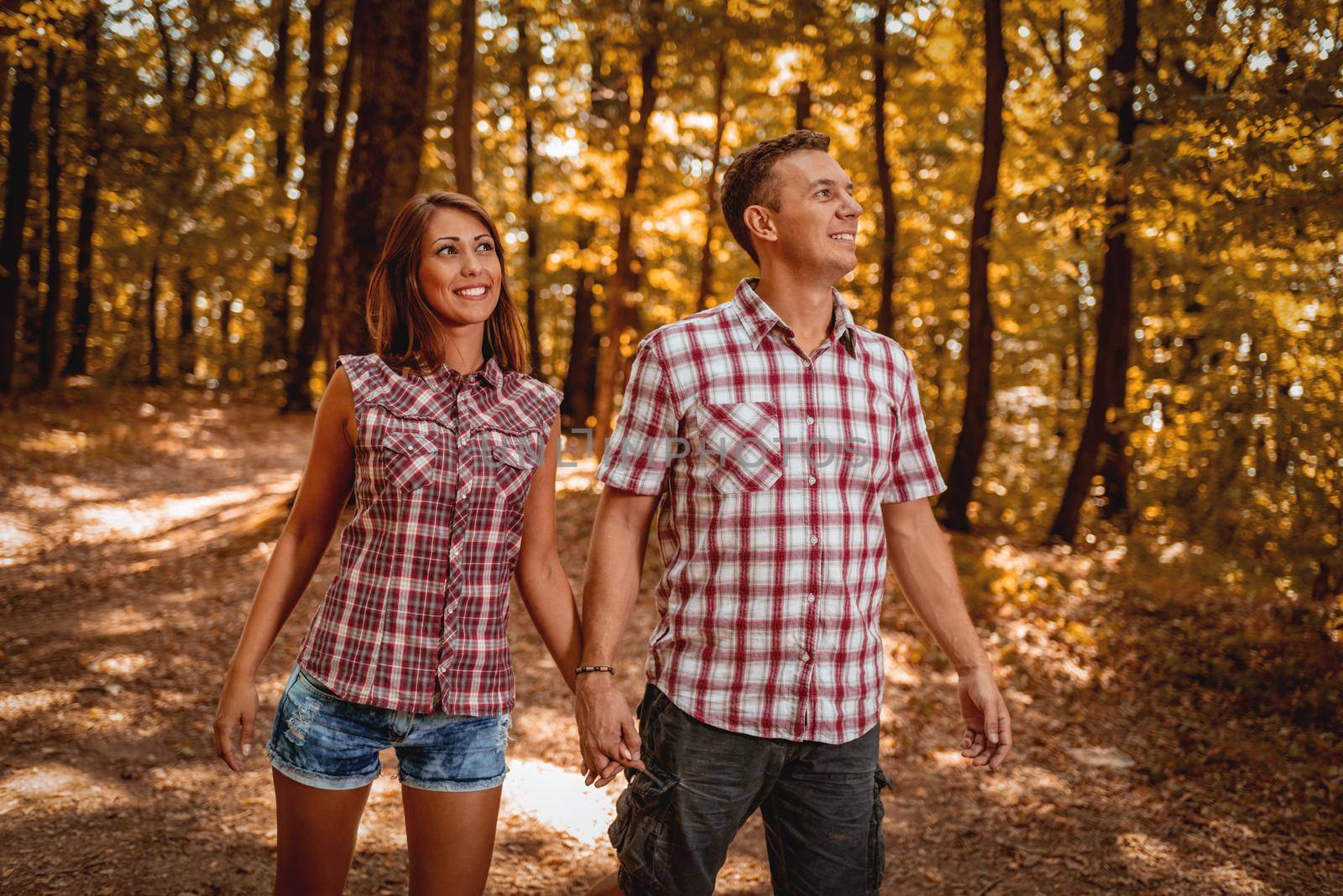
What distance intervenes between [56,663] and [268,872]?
3313 mm

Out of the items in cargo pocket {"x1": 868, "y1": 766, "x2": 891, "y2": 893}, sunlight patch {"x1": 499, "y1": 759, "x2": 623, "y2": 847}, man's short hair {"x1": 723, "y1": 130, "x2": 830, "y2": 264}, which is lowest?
sunlight patch {"x1": 499, "y1": 759, "x2": 623, "y2": 847}

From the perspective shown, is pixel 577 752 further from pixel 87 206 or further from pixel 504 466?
pixel 87 206

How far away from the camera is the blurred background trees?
6.32 metres

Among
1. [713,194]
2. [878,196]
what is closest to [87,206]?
[713,194]

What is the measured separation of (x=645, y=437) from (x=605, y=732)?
2.46ft

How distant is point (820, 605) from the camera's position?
7.63 feet

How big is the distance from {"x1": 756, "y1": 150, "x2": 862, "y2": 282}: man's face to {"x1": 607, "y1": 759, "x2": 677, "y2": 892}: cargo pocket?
4.66 ft

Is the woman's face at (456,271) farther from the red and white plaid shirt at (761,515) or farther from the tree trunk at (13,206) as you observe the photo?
the tree trunk at (13,206)

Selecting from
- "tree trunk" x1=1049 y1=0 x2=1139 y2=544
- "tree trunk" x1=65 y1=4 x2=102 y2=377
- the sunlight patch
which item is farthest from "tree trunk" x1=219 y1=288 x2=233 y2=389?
the sunlight patch

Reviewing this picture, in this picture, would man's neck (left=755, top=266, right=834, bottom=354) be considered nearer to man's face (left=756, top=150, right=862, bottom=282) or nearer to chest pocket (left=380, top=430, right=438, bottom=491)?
man's face (left=756, top=150, right=862, bottom=282)

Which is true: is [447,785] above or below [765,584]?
below

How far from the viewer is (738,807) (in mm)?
2307

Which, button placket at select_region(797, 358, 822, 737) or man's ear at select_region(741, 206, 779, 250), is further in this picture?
man's ear at select_region(741, 206, 779, 250)

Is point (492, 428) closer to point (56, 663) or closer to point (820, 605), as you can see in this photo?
point (820, 605)
